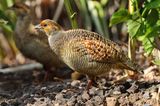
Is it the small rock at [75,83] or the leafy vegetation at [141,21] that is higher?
the leafy vegetation at [141,21]

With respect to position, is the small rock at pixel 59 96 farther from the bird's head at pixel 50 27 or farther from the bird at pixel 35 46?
the bird at pixel 35 46

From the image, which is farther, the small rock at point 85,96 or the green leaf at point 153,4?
the small rock at point 85,96

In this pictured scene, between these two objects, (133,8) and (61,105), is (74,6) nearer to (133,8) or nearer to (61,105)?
(133,8)

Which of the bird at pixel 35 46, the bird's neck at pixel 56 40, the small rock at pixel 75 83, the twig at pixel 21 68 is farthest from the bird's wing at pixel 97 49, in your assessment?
the twig at pixel 21 68

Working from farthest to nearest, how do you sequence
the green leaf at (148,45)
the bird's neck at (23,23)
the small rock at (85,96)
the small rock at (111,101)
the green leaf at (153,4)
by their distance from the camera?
the bird's neck at (23,23) → the green leaf at (148,45) → the small rock at (85,96) → the small rock at (111,101) → the green leaf at (153,4)

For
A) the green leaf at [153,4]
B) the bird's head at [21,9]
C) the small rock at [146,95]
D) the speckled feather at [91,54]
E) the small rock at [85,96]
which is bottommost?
the small rock at [146,95]

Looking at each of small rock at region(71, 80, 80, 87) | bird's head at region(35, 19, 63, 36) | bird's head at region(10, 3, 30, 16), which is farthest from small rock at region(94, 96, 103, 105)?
bird's head at region(10, 3, 30, 16)

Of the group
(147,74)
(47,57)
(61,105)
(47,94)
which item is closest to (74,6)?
(47,57)

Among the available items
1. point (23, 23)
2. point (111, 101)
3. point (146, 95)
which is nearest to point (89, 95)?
point (111, 101)
